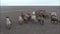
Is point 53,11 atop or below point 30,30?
atop

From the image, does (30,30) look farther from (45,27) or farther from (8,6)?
(8,6)

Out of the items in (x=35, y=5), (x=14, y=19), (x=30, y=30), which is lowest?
(x=30, y=30)

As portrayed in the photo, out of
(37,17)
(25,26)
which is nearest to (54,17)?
(37,17)

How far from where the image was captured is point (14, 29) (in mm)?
1072

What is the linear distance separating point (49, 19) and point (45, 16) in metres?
0.06

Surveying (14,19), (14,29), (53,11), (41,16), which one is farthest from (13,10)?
(53,11)

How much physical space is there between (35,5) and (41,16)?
138mm

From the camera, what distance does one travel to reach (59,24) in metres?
1.12

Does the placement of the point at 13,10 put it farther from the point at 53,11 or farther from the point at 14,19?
the point at 53,11

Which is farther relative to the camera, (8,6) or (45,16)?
(45,16)

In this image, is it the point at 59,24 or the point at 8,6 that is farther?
the point at 59,24

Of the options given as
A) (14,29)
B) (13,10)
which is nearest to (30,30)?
(14,29)

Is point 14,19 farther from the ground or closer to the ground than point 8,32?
farther from the ground

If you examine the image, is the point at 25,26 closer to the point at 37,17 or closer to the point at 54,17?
the point at 37,17
